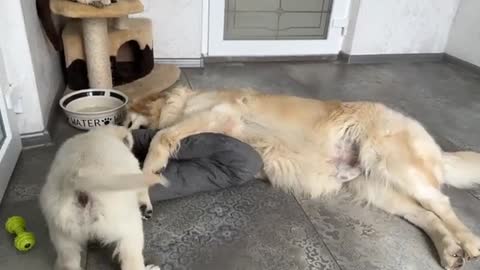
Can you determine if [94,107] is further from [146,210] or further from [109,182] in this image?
[109,182]

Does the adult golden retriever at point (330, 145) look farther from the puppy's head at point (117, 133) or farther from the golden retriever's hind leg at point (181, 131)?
the puppy's head at point (117, 133)

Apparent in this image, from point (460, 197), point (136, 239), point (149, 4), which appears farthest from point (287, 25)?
point (136, 239)

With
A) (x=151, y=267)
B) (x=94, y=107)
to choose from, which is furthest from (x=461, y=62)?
(x=151, y=267)

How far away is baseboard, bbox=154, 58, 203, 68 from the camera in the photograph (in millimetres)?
3473

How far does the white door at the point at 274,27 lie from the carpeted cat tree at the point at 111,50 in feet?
1.94

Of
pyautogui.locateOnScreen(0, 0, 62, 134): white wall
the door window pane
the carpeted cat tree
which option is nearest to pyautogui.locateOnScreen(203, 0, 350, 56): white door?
the door window pane

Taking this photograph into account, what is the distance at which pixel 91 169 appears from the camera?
47.8 inches

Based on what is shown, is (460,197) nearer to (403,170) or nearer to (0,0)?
(403,170)

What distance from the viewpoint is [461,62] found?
155 inches

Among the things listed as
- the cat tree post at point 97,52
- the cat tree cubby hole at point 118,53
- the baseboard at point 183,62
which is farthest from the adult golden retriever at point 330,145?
the baseboard at point 183,62

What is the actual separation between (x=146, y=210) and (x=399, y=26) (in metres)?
3.17

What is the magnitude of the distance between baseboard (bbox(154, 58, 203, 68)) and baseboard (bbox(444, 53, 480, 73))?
2393 millimetres

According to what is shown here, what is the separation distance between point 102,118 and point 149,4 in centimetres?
141

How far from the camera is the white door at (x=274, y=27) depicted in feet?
11.6
